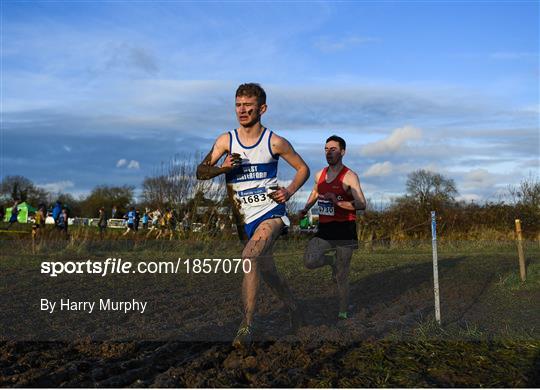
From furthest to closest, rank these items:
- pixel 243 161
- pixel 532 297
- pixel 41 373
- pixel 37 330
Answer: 1. pixel 532 297
2. pixel 37 330
3. pixel 243 161
4. pixel 41 373

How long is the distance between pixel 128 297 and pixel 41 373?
4.30 meters

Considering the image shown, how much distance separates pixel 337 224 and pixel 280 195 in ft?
5.77

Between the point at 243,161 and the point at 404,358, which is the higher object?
the point at 243,161

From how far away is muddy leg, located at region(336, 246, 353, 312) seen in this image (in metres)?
7.65

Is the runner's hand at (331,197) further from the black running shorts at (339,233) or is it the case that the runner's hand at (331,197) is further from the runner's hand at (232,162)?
the runner's hand at (232,162)

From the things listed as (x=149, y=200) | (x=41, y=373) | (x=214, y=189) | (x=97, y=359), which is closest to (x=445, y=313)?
(x=97, y=359)

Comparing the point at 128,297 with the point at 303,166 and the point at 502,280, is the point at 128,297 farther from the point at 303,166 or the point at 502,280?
the point at 502,280

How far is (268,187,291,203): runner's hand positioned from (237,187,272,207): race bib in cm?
7

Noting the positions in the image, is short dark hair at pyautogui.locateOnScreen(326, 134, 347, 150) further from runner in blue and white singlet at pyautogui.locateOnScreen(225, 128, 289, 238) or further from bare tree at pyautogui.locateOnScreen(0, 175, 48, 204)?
bare tree at pyautogui.locateOnScreen(0, 175, 48, 204)

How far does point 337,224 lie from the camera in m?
7.70

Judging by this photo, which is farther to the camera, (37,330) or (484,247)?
(484,247)

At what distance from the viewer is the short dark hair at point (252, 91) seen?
20.4 feet

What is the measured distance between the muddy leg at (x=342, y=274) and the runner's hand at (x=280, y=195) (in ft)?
5.81

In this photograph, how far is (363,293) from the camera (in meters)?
9.99
